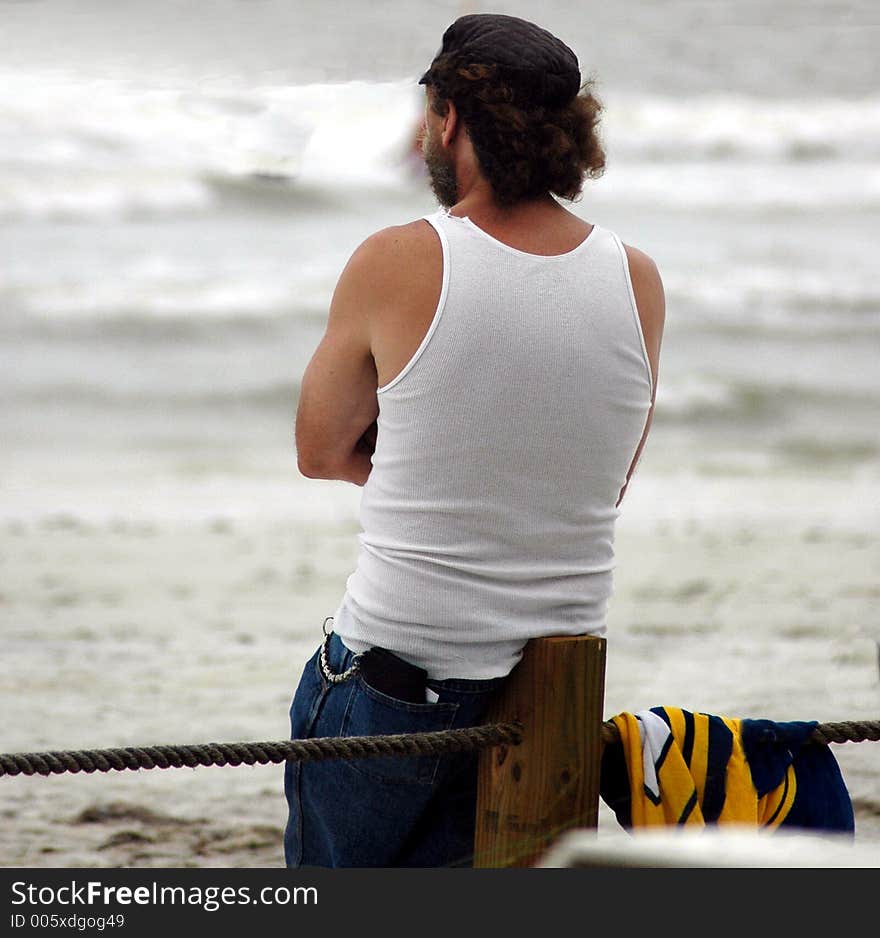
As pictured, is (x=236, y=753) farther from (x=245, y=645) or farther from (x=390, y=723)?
(x=245, y=645)

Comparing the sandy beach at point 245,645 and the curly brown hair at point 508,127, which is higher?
the curly brown hair at point 508,127

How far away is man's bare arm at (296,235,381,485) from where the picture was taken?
1.39 meters

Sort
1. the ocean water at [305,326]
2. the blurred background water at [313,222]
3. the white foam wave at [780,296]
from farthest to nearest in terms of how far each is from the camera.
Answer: the white foam wave at [780,296] < the blurred background water at [313,222] < the ocean water at [305,326]

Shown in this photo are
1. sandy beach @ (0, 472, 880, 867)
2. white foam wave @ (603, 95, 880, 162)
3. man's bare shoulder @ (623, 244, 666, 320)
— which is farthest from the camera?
white foam wave @ (603, 95, 880, 162)

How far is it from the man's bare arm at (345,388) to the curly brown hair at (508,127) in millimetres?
162

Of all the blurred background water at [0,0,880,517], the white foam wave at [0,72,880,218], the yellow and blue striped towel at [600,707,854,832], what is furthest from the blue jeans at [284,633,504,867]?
the white foam wave at [0,72,880,218]

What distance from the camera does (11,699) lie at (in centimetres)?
461

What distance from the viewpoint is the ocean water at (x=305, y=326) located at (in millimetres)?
5223

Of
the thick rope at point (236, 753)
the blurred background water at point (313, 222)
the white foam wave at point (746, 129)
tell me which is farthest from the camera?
the white foam wave at point (746, 129)

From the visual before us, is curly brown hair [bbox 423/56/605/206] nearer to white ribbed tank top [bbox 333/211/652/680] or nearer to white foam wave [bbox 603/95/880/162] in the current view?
white ribbed tank top [bbox 333/211/652/680]

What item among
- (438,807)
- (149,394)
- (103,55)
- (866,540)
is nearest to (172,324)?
(149,394)

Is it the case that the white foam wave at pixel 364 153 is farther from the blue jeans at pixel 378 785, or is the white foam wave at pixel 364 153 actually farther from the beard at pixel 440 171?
the blue jeans at pixel 378 785

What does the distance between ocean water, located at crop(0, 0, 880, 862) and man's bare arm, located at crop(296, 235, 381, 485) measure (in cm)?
35

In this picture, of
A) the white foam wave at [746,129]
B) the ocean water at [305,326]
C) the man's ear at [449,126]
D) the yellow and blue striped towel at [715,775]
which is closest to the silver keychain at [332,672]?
the yellow and blue striped towel at [715,775]
